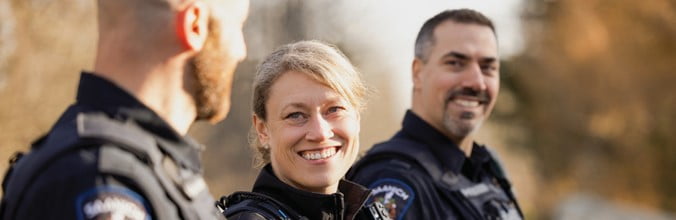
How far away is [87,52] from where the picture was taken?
28.7 feet

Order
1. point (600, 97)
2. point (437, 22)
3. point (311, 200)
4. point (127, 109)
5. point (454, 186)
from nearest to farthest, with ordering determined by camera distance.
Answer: point (127, 109), point (311, 200), point (454, 186), point (437, 22), point (600, 97)

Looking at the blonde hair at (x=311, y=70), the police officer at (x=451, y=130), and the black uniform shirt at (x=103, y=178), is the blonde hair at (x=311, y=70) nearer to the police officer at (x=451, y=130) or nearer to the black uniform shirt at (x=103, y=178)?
the police officer at (x=451, y=130)

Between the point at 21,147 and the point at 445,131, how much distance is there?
172 inches

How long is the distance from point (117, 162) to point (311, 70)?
135 centimetres

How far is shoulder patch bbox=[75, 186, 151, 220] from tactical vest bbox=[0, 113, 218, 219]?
4 centimetres

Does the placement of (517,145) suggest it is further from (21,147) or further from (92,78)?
(92,78)

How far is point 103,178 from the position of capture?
7.18ft

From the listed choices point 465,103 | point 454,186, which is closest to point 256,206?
point 454,186

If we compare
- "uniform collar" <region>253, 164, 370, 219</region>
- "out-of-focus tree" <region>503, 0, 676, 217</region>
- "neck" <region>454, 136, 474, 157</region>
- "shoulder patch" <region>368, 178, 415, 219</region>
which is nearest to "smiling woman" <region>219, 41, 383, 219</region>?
"uniform collar" <region>253, 164, 370, 219</region>

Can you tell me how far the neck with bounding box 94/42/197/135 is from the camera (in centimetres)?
240

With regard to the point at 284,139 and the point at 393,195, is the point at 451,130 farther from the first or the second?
the point at 284,139

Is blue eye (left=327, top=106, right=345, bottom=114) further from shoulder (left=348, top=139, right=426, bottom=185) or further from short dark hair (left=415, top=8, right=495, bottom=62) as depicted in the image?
short dark hair (left=415, top=8, right=495, bottom=62)

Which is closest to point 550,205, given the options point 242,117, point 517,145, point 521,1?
point 517,145

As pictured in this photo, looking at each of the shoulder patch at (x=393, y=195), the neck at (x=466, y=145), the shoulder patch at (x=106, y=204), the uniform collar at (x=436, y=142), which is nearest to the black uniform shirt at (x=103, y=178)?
the shoulder patch at (x=106, y=204)
